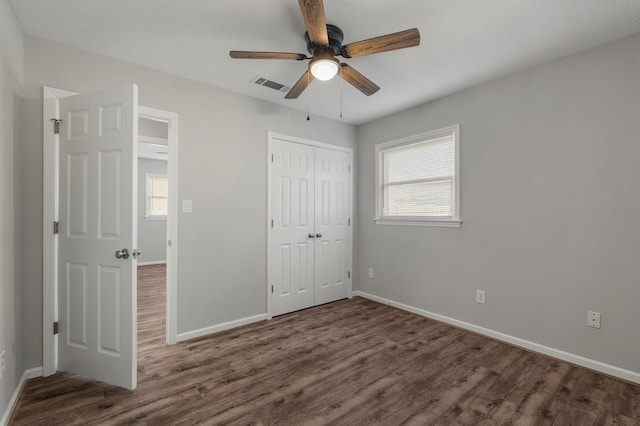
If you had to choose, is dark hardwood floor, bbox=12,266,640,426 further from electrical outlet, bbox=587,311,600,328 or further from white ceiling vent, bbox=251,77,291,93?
white ceiling vent, bbox=251,77,291,93

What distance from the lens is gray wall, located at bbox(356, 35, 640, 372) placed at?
7.32 ft

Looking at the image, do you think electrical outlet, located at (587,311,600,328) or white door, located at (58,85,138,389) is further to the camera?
electrical outlet, located at (587,311,600,328)

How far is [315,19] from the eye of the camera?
1651 mm

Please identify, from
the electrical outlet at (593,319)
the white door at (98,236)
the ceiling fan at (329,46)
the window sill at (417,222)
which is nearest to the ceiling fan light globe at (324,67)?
the ceiling fan at (329,46)

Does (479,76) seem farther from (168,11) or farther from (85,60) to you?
(85,60)

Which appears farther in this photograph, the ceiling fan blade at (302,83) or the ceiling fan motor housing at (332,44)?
the ceiling fan blade at (302,83)

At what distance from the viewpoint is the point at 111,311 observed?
2.13 meters

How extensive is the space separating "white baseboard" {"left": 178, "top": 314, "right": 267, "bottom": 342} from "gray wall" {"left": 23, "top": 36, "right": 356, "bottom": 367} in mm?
52

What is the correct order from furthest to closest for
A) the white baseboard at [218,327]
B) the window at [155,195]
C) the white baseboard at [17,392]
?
1. the window at [155,195]
2. the white baseboard at [218,327]
3. the white baseboard at [17,392]

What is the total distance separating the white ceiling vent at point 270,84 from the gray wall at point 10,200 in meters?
1.71

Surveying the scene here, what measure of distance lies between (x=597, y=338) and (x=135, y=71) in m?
4.49

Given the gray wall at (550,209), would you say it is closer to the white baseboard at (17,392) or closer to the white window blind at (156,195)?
the white baseboard at (17,392)

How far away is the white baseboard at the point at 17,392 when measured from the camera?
1.70 meters

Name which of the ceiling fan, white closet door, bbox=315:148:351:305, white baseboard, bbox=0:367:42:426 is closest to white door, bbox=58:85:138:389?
white baseboard, bbox=0:367:42:426
